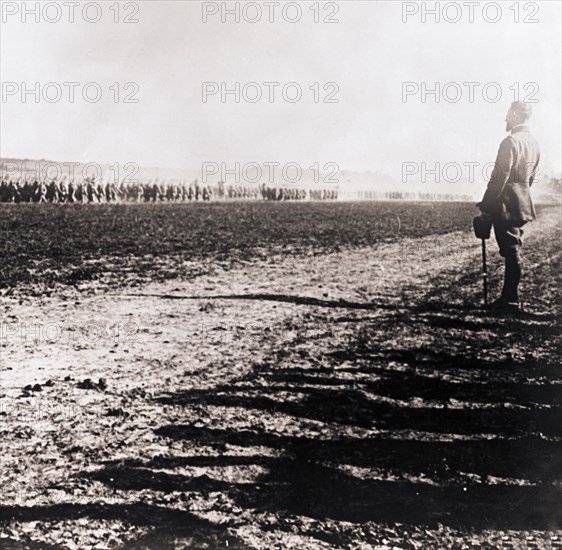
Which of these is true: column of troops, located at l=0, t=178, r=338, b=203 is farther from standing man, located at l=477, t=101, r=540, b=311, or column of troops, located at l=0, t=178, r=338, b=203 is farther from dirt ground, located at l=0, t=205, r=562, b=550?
standing man, located at l=477, t=101, r=540, b=311

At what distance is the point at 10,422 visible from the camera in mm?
3943

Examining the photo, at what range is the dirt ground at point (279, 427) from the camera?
8.95ft

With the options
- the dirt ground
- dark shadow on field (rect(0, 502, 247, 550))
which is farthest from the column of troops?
dark shadow on field (rect(0, 502, 247, 550))

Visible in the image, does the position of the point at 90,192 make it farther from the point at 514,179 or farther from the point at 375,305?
the point at 514,179

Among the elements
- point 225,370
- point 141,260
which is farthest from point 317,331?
point 141,260

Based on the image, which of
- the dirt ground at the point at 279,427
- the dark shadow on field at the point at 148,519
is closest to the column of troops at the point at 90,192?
the dirt ground at the point at 279,427

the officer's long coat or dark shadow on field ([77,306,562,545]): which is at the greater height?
the officer's long coat

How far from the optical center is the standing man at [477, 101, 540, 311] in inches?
270

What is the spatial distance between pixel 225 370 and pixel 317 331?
1.69 metres

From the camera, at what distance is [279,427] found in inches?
150

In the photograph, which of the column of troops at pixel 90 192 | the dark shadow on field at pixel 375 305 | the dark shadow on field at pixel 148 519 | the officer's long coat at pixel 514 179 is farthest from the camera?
the column of troops at pixel 90 192

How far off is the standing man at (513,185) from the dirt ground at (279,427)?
95cm

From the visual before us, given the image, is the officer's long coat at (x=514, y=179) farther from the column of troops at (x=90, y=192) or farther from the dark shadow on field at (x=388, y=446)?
the column of troops at (x=90, y=192)

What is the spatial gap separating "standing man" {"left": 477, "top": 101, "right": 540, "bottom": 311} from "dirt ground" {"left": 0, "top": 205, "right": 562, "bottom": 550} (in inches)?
37.3
